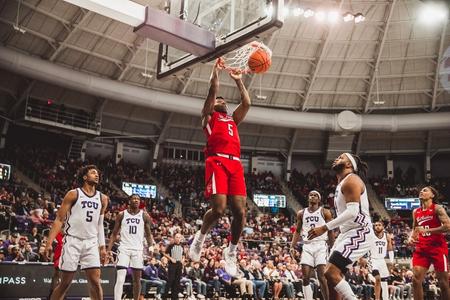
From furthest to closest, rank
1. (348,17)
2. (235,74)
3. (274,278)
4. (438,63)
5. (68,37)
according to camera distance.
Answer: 1. (438,63)
2. (68,37)
3. (348,17)
4. (274,278)
5. (235,74)

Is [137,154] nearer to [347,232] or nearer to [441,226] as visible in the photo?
[441,226]

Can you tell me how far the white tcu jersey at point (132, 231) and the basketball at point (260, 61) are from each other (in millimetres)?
4267

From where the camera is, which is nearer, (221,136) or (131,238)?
(221,136)

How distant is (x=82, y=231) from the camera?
7.18 meters

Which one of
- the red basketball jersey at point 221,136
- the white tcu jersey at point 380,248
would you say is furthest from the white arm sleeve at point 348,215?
the white tcu jersey at point 380,248

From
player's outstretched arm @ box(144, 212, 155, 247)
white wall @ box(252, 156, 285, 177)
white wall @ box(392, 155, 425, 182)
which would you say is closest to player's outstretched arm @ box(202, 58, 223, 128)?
player's outstretched arm @ box(144, 212, 155, 247)

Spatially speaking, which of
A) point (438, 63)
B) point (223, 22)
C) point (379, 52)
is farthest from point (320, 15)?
point (223, 22)

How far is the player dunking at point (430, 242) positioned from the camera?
306 inches

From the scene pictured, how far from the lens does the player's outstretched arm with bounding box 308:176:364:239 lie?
5.88m

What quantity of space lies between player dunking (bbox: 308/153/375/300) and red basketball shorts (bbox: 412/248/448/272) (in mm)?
2301

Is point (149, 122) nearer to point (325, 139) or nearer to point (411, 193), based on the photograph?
point (325, 139)

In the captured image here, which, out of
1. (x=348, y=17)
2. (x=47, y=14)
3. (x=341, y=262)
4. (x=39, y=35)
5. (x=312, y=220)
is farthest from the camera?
(x=39, y=35)

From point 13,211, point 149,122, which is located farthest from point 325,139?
point 13,211

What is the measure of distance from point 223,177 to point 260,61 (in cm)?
197
